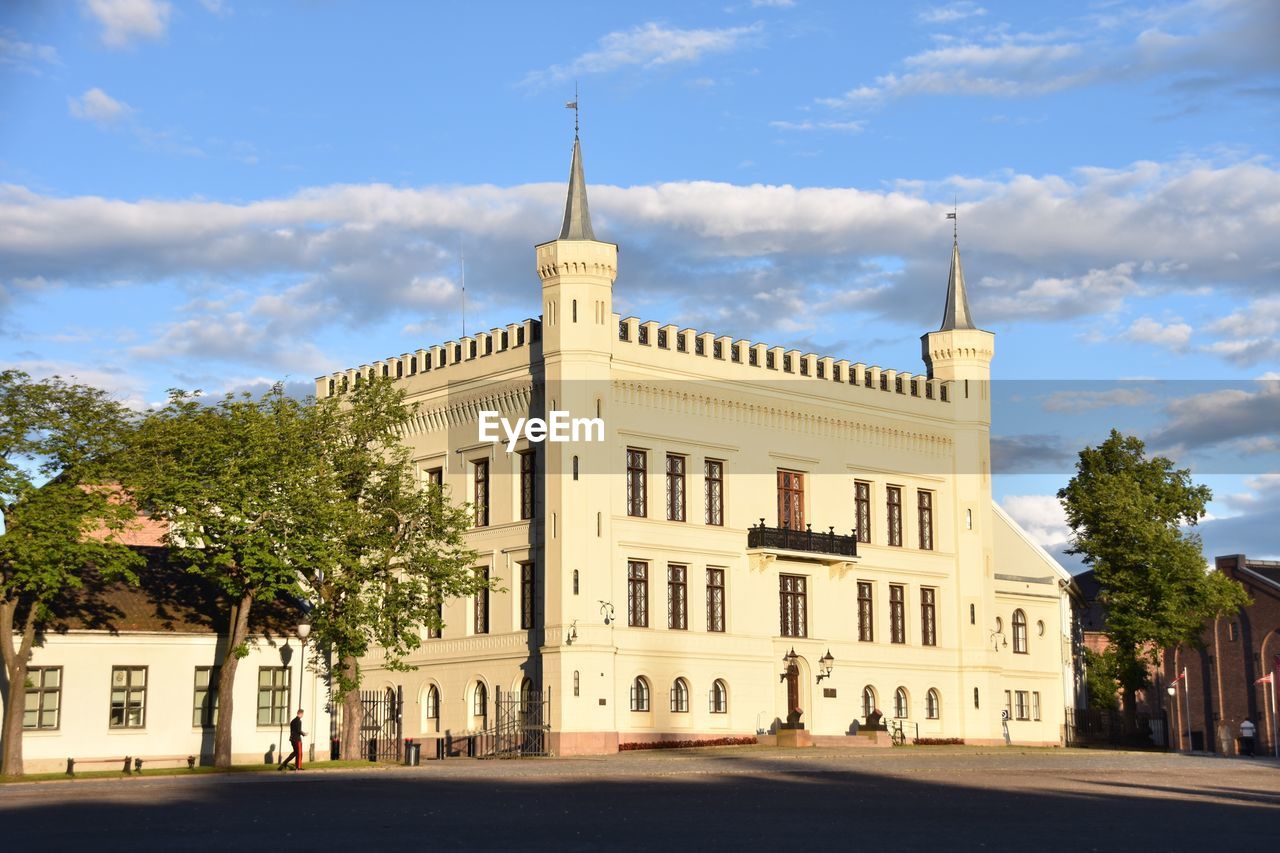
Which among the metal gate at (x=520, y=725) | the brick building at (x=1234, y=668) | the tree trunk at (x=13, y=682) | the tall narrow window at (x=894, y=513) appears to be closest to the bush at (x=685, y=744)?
the metal gate at (x=520, y=725)

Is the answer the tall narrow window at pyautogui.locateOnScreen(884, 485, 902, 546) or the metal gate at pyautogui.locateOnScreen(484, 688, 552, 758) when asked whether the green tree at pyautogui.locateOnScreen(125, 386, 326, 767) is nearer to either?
the metal gate at pyautogui.locateOnScreen(484, 688, 552, 758)

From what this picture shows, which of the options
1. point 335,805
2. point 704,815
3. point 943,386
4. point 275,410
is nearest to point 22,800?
point 335,805

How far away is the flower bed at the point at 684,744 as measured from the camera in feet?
168

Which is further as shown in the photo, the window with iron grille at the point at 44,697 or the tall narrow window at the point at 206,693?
the tall narrow window at the point at 206,693

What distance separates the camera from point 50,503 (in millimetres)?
38625

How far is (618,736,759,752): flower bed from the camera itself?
5131 centimetres

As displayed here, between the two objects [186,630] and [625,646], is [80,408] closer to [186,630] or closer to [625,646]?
[186,630]

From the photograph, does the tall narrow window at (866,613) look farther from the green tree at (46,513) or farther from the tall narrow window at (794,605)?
the green tree at (46,513)

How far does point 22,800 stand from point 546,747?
23.9 meters

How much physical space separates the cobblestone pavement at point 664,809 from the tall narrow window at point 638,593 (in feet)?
44.1

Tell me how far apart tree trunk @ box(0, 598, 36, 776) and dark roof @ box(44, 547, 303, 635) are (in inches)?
103

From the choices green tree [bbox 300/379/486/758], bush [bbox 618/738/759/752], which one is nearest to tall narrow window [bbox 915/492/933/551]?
bush [bbox 618/738/759/752]

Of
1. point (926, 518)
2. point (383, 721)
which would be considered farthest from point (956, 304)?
point (383, 721)

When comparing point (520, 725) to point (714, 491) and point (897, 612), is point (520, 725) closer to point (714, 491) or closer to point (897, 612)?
point (714, 491)
